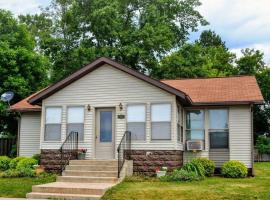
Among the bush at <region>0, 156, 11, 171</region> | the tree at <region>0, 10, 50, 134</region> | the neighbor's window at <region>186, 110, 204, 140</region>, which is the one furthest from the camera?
the tree at <region>0, 10, 50, 134</region>

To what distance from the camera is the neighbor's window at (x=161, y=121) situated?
15508 mm

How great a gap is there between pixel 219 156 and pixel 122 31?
52.2ft

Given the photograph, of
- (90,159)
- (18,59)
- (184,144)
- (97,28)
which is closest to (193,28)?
(97,28)

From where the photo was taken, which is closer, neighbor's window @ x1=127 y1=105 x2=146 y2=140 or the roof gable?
Answer: the roof gable

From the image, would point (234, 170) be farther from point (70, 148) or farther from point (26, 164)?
point (26, 164)

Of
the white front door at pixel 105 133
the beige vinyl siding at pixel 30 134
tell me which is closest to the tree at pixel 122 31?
the beige vinyl siding at pixel 30 134

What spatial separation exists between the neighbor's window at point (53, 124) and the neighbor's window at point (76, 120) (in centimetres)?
45

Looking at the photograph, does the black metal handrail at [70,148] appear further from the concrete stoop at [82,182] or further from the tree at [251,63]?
the tree at [251,63]

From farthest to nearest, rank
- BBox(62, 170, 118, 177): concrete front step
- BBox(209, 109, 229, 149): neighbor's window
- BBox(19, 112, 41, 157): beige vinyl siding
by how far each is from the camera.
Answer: BBox(19, 112, 41, 157): beige vinyl siding, BBox(209, 109, 229, 149): neighbor's window, BBox(62, 170, 118, 177): concrete front step

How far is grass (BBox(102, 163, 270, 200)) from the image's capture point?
10.7m

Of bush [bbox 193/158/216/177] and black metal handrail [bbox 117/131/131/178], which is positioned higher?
black metal handrail [bbox 117/131/131/178]

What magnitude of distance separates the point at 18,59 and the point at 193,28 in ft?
50.8

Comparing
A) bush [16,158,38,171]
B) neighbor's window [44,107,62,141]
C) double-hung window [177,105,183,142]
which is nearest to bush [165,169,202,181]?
double-hung window [177,105,183,142]

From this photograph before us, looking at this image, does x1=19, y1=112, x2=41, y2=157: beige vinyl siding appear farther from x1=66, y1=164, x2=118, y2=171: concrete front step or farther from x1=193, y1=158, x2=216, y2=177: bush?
x1=193, y1=158, x2=216, y2=177: bush
